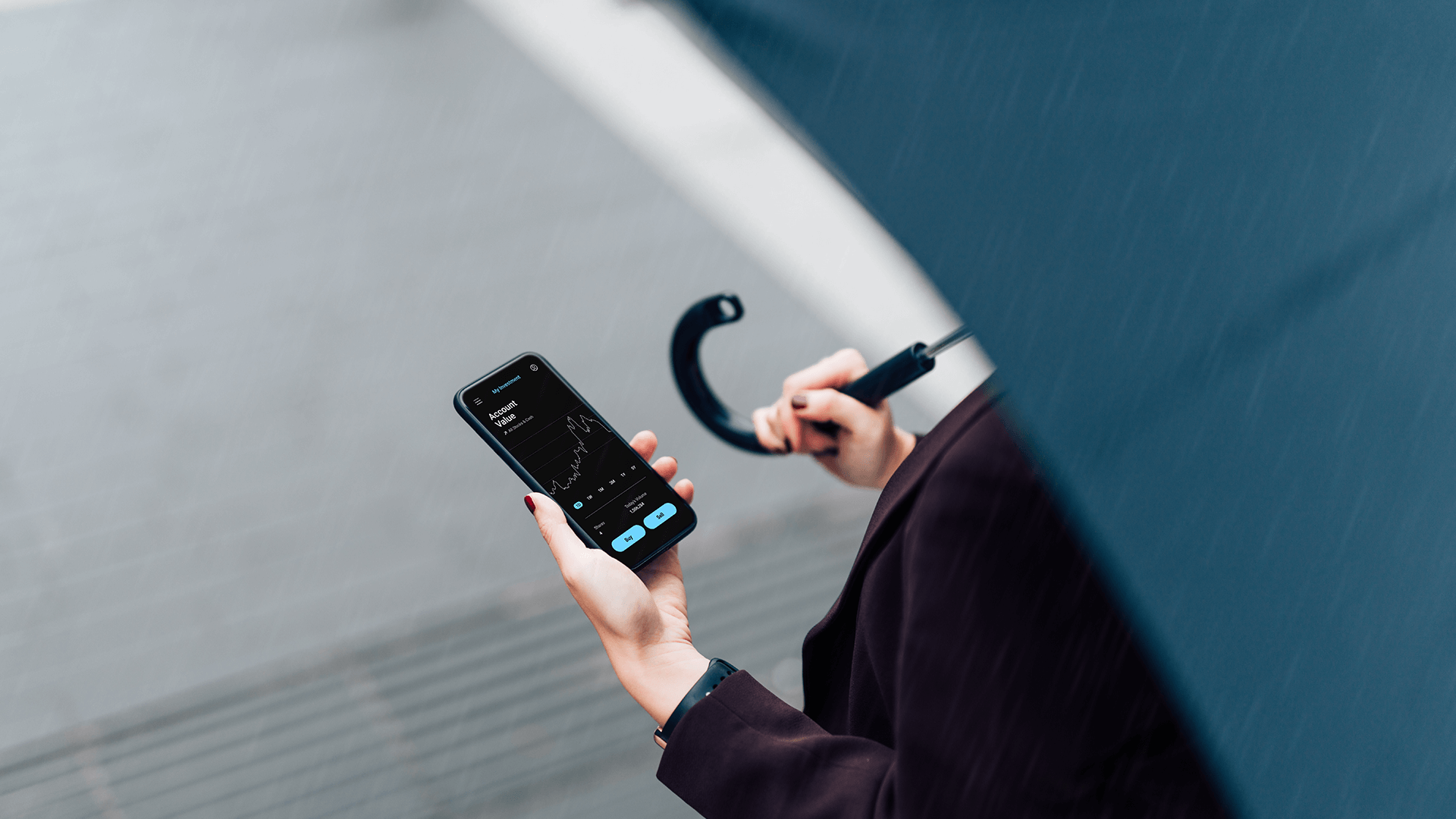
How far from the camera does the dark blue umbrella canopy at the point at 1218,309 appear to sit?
0.57 m

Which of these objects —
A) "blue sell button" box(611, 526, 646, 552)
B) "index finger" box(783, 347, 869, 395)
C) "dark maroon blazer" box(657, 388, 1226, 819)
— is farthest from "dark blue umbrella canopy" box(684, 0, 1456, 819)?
"index finger" box(783, 347, 869, 395)

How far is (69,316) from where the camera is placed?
3.56 metres

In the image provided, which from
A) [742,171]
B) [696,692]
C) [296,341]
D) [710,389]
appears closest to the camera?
[696,692]

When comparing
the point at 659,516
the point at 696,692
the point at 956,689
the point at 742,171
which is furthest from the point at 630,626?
the point at 742,171

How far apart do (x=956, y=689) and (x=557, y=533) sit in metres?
0.48

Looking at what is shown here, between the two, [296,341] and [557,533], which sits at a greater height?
[296,341]

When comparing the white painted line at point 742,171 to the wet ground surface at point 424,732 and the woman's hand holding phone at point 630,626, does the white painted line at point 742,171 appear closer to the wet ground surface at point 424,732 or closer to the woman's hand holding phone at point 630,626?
the wet ground surface at point 424,732

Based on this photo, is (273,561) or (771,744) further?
(273,561)

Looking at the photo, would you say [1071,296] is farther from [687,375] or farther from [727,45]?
[687,375]

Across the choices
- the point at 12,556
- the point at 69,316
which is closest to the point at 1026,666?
the point at 12,556

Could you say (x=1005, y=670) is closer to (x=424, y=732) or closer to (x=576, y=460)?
(x=576, y=460)

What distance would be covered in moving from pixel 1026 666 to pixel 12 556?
272 centimetres

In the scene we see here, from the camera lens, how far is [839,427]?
1422mm

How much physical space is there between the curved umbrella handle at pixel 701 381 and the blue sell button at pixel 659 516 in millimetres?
215
